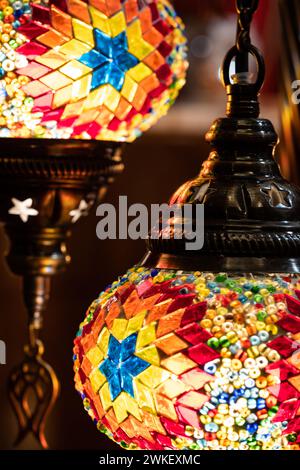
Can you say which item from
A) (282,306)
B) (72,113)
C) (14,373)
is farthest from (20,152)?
(282,306)

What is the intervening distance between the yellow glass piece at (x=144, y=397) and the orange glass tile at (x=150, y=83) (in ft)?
1.07

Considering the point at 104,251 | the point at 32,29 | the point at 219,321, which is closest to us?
the point at 219,321

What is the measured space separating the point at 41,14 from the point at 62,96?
0.21ft

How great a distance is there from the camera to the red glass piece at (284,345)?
22.7 inches

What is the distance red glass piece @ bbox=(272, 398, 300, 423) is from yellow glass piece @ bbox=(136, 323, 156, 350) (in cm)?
8

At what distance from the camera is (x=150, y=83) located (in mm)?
859

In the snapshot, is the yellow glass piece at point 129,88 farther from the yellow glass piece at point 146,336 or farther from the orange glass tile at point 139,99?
the yellow glass piece at point 146,336

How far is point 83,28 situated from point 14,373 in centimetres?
44

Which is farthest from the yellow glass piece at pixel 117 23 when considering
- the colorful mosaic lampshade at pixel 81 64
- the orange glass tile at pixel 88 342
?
the orange glass tile at pixel 88 342

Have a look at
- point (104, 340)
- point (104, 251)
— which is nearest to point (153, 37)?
point (104, 340)

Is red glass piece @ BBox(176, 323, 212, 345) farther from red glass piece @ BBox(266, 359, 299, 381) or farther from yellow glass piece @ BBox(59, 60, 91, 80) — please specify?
yellow glass piece @ BBox(59, 60, 91, 80)

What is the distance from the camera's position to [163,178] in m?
1.93

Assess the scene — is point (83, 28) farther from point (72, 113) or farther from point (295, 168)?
point (295, 168)

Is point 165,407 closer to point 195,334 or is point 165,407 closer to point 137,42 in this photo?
point 195,334
